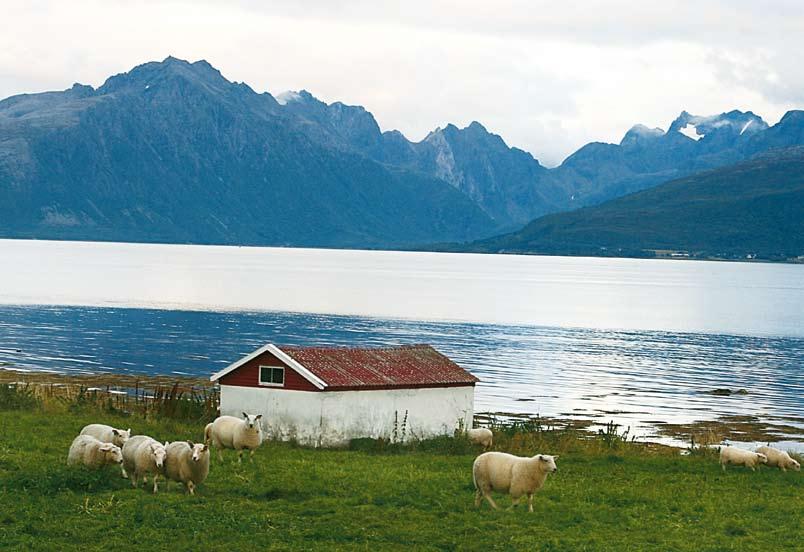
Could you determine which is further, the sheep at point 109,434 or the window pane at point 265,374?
the window pane at point 265,374

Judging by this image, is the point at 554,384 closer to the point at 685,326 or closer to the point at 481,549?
the point at 481,549

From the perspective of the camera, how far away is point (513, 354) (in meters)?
116

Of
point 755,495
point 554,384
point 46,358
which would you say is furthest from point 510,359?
point 755,495

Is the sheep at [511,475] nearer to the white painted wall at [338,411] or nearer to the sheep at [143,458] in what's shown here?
the sheep at [143,458]

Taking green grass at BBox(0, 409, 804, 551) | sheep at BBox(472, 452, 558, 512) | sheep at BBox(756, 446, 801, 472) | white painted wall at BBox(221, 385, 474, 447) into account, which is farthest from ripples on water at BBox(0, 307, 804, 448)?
sheep at BBox(472, 452, 558, 512)

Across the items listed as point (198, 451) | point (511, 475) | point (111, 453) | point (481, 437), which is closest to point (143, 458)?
point (111, 453)

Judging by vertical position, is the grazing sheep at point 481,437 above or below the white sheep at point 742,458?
below

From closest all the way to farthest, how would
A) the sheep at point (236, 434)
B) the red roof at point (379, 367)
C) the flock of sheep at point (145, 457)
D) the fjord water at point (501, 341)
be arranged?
the flock of sheep at point (145, 457) < the sheep at point (236, 434) < the red roof at point (379, 367) < the fjord water at point (501, 341)

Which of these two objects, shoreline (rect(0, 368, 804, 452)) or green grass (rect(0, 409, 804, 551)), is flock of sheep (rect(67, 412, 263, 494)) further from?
shoreline (rect(0, 368, 804, 452))

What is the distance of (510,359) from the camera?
361 ft

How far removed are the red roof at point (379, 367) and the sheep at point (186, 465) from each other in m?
12.1

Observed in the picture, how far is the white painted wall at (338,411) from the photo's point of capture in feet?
137

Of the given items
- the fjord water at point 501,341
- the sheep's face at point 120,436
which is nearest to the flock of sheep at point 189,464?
the sheep's face at point 120,436

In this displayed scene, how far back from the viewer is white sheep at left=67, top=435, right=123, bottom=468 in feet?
100
